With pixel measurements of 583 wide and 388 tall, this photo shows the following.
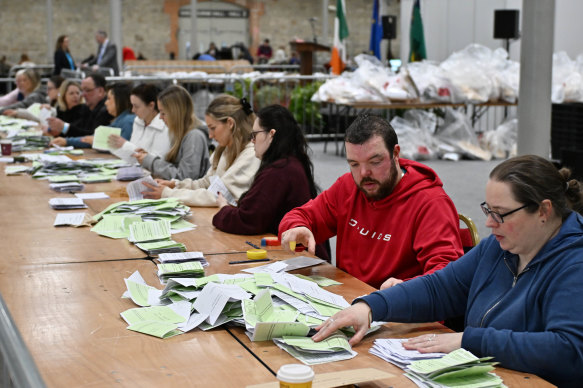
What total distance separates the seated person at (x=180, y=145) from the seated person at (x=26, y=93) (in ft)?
19.4

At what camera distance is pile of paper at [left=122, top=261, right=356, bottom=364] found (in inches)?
82.7

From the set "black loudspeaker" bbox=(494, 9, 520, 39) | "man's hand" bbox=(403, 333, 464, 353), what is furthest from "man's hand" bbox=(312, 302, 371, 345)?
"black loudspeaker" bbox=(494, 9, 520, 39)

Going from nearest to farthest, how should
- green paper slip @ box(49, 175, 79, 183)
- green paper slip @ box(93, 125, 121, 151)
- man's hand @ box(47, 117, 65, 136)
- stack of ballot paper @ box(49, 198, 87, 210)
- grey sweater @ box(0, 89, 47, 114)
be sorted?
stack of ballot paper @ box(49, 198, 87, 210) < green paper slip @ box(49, 175, 79, 183) < green paper slip @ box(93, 125, 121, 151) < man's hand @ box(47, 117, 65, 136) < grey sweater @ box(0, 89, 47, 114)

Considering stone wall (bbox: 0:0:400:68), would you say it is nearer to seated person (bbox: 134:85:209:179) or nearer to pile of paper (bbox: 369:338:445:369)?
seated person (bbox: 134:85:209:179)

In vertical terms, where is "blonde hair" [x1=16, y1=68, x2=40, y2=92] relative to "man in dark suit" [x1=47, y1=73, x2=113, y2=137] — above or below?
above

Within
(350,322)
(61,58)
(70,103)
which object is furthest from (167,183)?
(61,58)

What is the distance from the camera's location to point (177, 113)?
5.39m

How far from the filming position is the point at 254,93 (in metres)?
12.3

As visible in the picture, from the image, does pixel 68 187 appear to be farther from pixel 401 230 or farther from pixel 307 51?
pixel 307 51

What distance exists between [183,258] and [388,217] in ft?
2.57

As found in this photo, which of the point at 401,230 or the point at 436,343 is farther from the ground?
the point at 401,230

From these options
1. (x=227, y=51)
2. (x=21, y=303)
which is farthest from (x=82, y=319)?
(x=227, y=51)

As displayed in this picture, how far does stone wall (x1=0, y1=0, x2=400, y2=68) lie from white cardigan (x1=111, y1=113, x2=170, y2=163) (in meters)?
19.7

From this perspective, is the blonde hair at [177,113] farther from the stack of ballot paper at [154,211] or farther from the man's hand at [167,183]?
the stack of ballot paper at [154,211]
